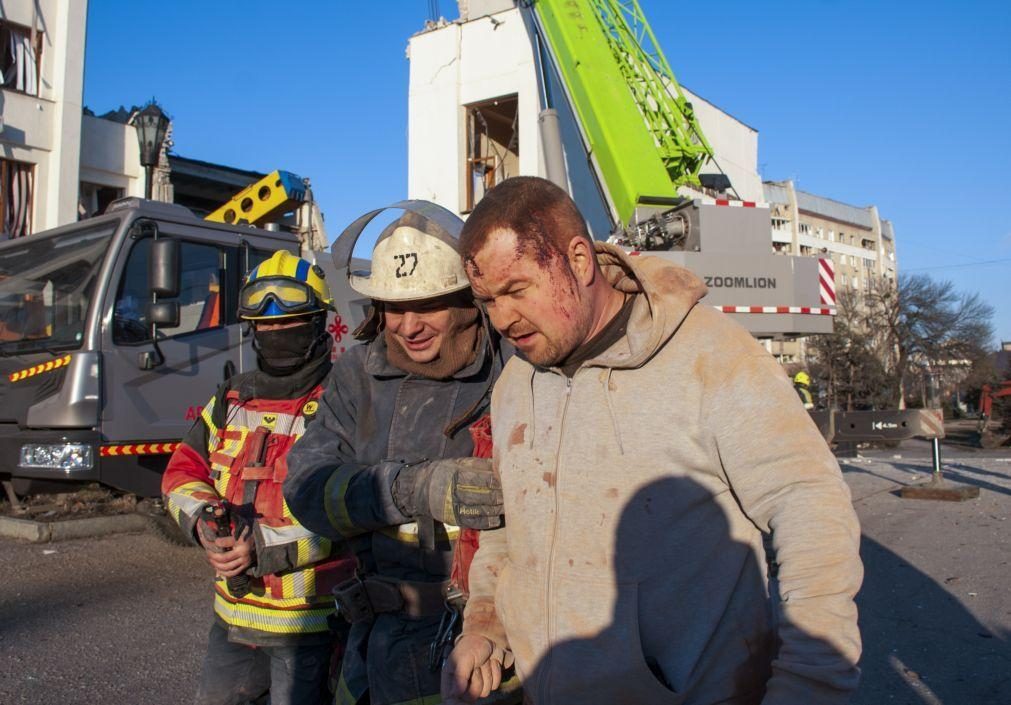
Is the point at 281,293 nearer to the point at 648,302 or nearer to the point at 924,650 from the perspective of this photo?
the point at 648,302

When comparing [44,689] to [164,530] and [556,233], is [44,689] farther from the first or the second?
[556,233]

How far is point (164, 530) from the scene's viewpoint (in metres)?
6.68

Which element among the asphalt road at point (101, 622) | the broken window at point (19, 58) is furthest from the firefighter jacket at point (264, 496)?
the broken window at point (19, 58)

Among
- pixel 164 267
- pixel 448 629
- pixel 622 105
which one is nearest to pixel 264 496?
pixel 448 629

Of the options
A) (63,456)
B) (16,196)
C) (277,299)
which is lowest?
(63,456)

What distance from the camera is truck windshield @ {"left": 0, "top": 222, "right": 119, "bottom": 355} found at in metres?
6.47

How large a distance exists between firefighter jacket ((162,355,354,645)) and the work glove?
2.08 ft

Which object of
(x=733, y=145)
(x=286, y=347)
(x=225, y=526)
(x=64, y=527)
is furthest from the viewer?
(x=733, y=145)

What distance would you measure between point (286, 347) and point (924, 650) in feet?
12.0

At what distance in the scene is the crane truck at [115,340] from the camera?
20.0 feet

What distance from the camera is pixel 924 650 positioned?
432cm

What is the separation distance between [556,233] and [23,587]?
5563mm

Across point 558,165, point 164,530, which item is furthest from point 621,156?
point 164,530

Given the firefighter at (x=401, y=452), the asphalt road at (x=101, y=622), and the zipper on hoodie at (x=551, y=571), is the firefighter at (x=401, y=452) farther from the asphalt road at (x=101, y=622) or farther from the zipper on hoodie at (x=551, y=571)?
the asphalt road at (x=101, y=622)
